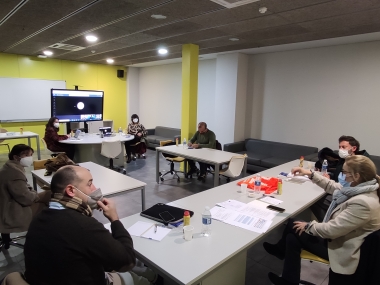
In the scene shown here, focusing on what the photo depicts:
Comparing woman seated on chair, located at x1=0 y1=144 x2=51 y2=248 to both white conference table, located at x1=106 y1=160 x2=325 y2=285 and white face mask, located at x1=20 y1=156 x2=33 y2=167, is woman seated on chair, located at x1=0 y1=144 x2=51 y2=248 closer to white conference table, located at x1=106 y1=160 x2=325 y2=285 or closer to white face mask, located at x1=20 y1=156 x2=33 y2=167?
white face mask, located at x1=20 y1=156 x2=33 y2=167

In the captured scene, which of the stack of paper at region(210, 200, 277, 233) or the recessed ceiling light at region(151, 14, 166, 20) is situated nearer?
the stack of paper at region(210, 200, 277, 233)

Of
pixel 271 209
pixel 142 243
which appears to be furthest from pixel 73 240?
pixel 271 209

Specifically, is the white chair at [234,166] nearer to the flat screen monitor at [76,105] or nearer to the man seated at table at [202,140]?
the man seated at table at [202,140]

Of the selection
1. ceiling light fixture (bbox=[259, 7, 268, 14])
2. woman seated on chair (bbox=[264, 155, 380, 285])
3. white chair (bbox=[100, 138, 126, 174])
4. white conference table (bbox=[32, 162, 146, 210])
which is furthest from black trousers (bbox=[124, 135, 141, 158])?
woman seated on chair (bbox=[264, 155, 380, 285])

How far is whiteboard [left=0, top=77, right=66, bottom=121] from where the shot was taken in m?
7.47

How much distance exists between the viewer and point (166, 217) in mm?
2020

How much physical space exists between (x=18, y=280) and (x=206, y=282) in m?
1.07

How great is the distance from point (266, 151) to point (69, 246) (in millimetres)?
5796

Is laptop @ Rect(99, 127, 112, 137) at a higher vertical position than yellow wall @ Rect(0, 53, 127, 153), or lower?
lower

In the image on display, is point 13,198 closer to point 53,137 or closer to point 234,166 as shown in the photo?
point 234,166

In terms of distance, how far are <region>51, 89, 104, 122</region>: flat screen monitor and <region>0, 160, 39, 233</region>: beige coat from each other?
191 inches

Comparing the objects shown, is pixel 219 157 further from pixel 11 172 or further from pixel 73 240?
pixel 73 240

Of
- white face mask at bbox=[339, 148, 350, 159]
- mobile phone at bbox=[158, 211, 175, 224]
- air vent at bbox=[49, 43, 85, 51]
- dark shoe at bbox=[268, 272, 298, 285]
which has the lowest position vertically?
dark shoe at bbox=[268, 272, 298, 285]

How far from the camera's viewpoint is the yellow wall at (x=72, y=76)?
24.9 ft
